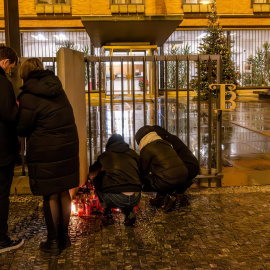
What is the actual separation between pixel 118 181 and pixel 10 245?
1305 mm

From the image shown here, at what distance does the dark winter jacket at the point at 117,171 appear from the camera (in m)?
4.97

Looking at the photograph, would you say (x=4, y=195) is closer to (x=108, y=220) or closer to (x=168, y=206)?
(x=108, y=220)

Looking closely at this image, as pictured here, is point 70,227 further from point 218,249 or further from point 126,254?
point 218,249

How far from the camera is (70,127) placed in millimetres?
4234

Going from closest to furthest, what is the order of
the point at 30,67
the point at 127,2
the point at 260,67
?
the point at 30,67, the point at 127,2, the point at 260,67

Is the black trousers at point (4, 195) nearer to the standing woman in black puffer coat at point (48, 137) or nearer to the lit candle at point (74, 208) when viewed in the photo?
the standing woman in black puffer coat at point (48, 137)

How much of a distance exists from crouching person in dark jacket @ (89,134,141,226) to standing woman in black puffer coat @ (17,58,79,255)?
73 cm

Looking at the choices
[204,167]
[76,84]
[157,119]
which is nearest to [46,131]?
[76,84]

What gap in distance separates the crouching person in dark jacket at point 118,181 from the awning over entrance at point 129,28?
15025 mm

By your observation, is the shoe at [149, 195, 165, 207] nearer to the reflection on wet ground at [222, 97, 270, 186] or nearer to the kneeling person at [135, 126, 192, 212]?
the kneeling person at [135, 126, 192, 212]

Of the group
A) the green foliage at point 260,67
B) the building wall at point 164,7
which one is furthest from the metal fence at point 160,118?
the green foliage at point 260,67

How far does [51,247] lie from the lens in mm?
4262

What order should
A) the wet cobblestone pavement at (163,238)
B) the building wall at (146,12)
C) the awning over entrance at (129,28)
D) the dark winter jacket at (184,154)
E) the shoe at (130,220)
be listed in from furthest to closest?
the building wall at (146,12) < the awning over entrance at (129,28) < the dark winter jacket at (184,154) < the shoe at (130,220) < the wet cobblestone pavement at (163,238)

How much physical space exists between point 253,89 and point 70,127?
930 inches
